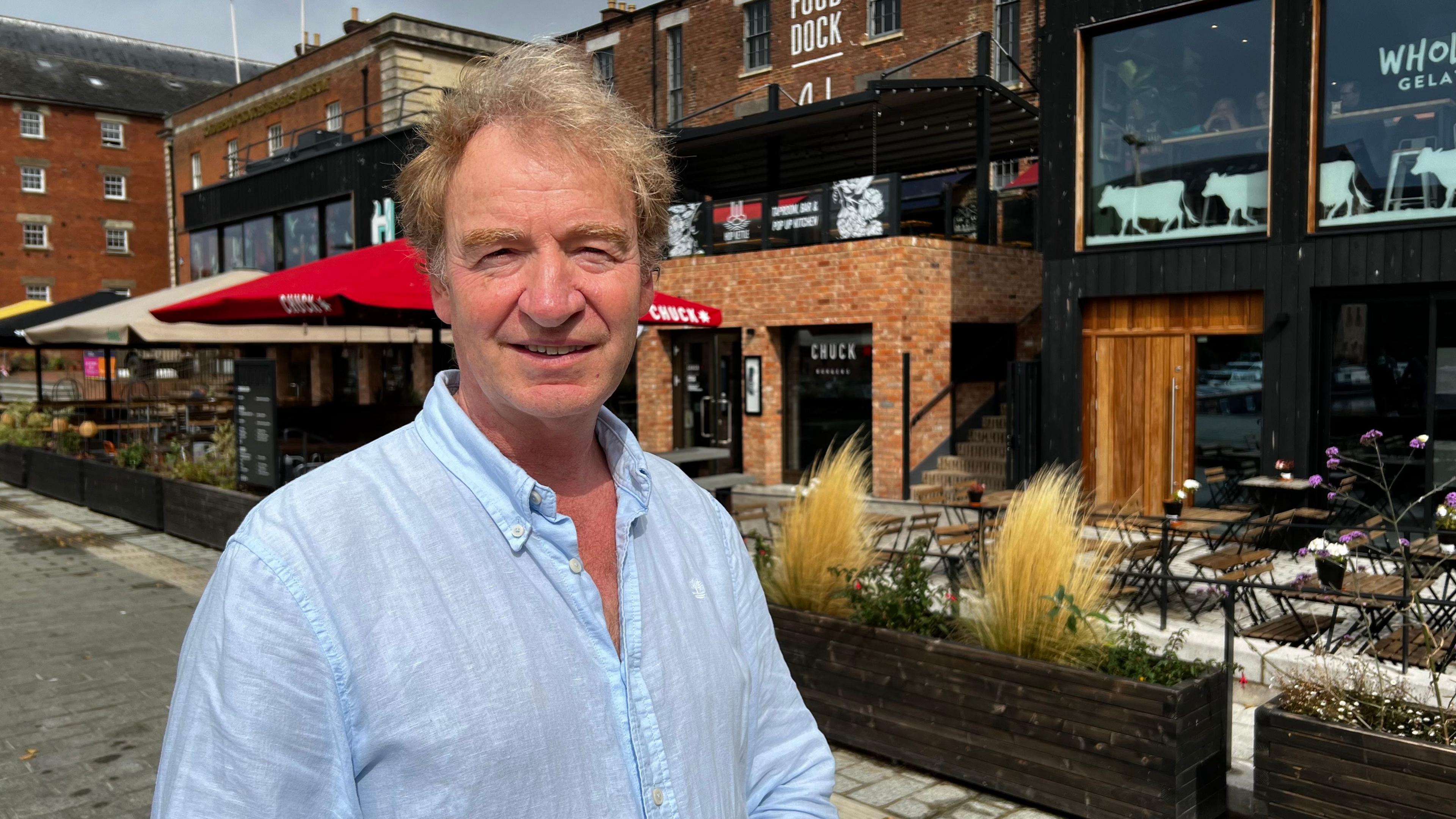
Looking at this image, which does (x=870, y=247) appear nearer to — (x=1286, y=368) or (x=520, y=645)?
(x=1286, y=368)

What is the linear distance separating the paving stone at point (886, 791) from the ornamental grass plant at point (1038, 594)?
2.42 ft

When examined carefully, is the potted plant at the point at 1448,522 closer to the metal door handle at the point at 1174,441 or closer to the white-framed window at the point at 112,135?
the metal door handle at the point at 1174,441

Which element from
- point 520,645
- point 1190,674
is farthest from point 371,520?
point 1190,674

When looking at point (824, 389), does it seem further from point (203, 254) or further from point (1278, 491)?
point (203, 254)

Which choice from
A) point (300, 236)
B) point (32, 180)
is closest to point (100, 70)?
point (32, 180)

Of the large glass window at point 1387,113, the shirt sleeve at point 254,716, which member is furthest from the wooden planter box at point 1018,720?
the large glass window at point 1387,113

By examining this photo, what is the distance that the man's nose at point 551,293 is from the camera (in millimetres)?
1455

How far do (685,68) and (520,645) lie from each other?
24989mm

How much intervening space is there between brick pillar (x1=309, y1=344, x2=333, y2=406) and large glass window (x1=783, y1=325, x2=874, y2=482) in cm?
1607

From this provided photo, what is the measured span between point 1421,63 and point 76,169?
53.1m

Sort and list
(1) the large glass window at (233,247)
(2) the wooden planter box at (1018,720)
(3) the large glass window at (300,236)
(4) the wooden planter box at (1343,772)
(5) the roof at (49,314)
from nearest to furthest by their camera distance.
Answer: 1. (4) the wooden planter box at (1343,772)
2. (2) the wooden planter box at (1018,720)
3. (5) the roof at (49,314)
4. (3) the large glass window at (300,236)
5. (1) the large glass window at (233,247)

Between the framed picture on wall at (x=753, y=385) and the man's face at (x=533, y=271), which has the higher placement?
the man's face at (x=533, y=271)

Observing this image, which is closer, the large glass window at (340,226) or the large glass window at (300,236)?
the large glass window at (340,226)

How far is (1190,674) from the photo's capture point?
4422mm
